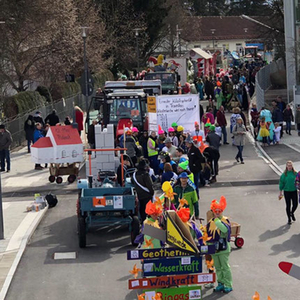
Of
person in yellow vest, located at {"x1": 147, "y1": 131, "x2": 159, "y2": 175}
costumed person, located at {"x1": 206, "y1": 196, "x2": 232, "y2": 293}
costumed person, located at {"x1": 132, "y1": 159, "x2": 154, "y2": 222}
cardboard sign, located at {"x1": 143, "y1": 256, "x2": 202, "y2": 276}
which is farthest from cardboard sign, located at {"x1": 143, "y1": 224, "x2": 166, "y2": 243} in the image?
person in yellow vest, located at {"x1": 147, "y1": 131, "x2": 159, "y2": 175}

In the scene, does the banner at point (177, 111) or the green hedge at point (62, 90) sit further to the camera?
the green hedge at point (62, 90)

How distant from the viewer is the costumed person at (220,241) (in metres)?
12.3

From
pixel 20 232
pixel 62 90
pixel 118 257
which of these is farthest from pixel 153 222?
pixel 62 90

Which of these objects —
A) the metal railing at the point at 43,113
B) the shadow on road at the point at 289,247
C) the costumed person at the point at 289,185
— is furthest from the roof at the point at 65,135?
the metal railing at the point at 43,113

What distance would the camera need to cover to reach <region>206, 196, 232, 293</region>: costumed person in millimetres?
12297

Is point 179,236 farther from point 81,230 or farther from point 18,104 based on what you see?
point 18,104

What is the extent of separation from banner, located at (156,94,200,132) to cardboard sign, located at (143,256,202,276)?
621 inches

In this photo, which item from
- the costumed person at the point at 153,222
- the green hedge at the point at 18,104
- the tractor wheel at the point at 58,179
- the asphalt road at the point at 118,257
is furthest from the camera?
the green hedge at the point at 18,104

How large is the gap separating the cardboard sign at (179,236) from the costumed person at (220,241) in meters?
1.09

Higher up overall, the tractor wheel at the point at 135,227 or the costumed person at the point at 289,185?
the costumed person at the point at 289,185

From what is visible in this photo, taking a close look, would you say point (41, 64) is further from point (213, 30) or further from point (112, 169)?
point (213, 30)

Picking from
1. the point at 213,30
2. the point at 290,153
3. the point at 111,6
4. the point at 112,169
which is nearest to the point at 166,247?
the point at 112,169

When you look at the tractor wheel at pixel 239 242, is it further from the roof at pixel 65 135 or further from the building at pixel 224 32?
the building at pixel 224 32

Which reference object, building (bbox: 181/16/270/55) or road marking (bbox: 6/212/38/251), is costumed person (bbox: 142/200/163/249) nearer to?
road marking (bbox: 6/212/38/251)
